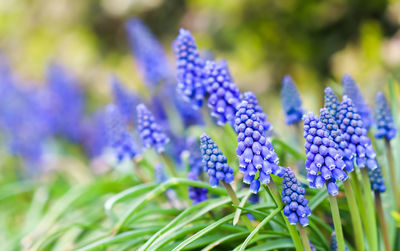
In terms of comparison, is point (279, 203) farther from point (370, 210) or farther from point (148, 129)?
point (148, 129)

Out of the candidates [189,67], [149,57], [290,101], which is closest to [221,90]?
[189,67]

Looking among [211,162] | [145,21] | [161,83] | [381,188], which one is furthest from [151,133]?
[145,21]

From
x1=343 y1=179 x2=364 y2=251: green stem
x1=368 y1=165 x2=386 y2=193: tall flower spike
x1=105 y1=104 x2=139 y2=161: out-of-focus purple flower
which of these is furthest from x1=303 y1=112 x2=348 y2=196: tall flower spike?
x1=105 y1=104 x2=139 y2=161: out-of-focus purple flower

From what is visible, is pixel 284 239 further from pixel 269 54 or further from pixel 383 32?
pixel 383 32

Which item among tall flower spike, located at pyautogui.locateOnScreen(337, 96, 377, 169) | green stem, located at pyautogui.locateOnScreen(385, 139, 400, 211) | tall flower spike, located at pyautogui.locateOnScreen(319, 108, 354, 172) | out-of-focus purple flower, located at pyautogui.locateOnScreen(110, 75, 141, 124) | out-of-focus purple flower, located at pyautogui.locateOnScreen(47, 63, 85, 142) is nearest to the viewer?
tall flower spike, located at pyautogui.locateOnScreen(319, 108, 354, 172)

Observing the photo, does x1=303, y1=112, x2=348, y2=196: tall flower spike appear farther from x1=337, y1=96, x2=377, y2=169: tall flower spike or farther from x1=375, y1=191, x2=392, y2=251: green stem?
x1=375, y1=191, x2=392, y2=251: green stem

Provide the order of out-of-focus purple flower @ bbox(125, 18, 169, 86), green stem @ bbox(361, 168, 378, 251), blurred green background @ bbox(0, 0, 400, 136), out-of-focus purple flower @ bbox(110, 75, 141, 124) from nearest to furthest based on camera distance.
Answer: green stem @ bbox(361, 168, 378, 251) < out-of-focus purple flower @ bbox(110, 75, 141, 124) < out-of-focus purple flower @ bbox(125, 18, 169, 86) < blurred green background @ bbox(0, 0, 400, 136)

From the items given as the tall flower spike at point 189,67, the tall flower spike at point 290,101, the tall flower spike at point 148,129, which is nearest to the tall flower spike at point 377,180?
the tall flower spike at point 290,101
